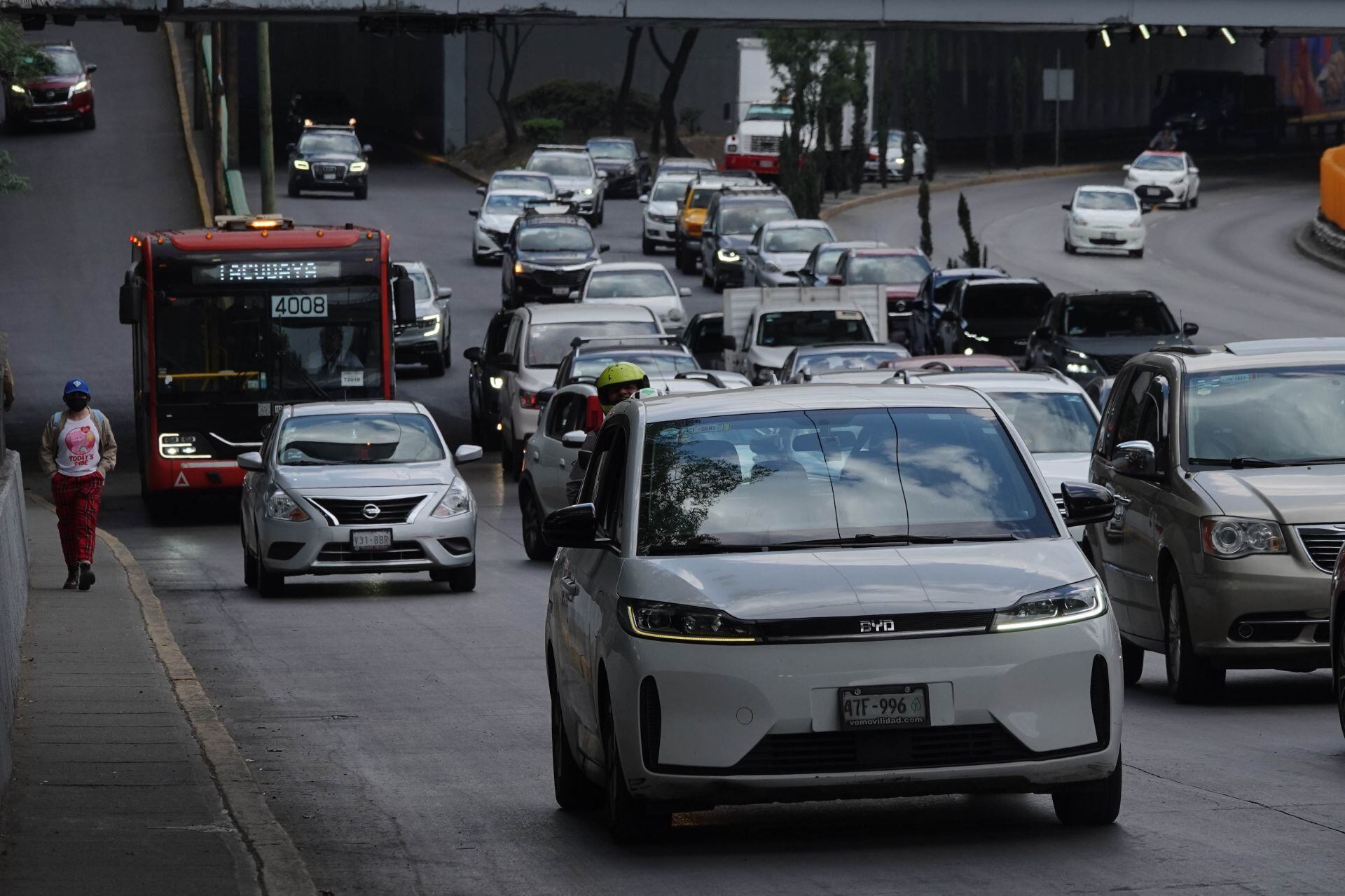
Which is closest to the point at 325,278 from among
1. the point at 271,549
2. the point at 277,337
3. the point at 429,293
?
the point at 277,337

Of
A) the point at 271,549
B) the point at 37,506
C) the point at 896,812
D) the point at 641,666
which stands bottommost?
the point at 37,506

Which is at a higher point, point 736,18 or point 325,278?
point 736,18

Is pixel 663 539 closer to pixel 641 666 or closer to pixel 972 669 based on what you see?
pixel 641 666

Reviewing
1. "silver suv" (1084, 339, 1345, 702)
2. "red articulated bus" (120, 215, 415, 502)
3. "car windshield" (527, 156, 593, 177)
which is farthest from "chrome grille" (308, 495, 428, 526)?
"car windshield" (527, 156, 593, 177)

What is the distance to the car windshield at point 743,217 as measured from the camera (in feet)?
171

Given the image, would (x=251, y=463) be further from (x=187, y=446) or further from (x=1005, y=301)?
(x=1005, y=301)

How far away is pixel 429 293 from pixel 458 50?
2086 inches

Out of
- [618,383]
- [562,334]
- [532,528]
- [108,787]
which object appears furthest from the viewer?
[562,334]

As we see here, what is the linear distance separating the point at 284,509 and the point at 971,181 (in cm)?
6473

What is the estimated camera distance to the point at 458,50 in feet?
306

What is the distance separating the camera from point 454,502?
19797 millimetres

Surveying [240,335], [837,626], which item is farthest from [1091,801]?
[240,335]

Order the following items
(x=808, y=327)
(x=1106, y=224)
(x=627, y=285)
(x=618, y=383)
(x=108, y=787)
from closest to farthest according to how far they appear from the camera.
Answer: (x=108, y=787), (x=618, y=383), (x=808, y=327), (x=627, y=285), (x=1106, y=224)

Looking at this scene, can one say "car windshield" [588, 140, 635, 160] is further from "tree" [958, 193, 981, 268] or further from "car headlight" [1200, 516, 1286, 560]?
"car headlight" [1200, 516, 1286, 560]
